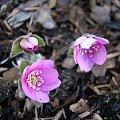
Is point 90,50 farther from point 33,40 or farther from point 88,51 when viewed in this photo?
point 33,40

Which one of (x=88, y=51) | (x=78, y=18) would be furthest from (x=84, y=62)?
(x=78, y=18)

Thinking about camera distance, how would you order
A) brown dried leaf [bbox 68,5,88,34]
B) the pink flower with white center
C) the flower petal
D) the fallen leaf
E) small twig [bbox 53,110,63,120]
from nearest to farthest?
1. the flower petal
2. the pink flower with white center
3. small twig [bbox 53,110,63,120]
4. the fallen leaf
5. brown dried leaf [bbox 68,5,88,34]

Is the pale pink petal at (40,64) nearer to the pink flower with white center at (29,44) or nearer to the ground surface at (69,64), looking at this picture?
the pink flower with white center at (29,44)

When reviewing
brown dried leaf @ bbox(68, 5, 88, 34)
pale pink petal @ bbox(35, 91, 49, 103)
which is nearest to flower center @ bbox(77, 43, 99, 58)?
pale pink petal @ bbox(35, 91, 49, 103)

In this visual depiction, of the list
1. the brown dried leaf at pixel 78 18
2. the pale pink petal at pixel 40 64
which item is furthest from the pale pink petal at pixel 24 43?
the brown dried leaf at pixel 78 18

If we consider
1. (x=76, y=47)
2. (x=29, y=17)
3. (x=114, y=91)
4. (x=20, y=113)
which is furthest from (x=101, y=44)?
(x=29, y=17)

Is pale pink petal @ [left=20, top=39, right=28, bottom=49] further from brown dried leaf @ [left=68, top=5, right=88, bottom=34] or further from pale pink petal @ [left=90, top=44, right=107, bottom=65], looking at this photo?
brown dried leaf @ [left=68, top=5, right=88, bottom=34]
